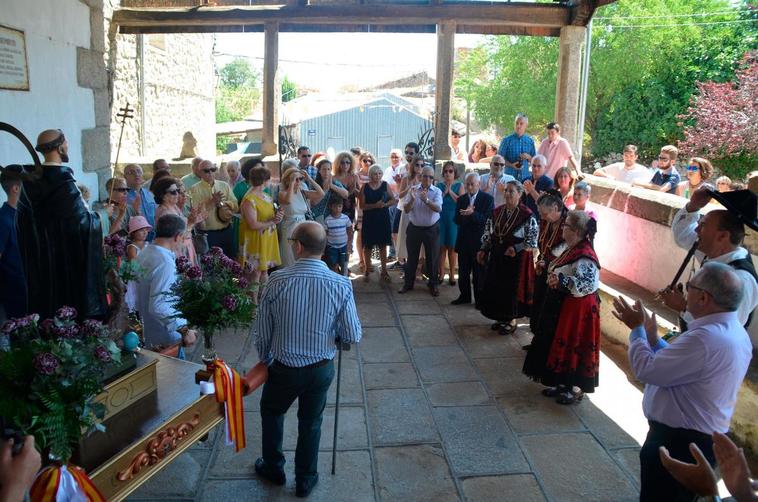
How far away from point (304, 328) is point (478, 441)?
193 centimetres

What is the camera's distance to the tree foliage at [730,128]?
14711 millimetres

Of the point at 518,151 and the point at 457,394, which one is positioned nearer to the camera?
the point at 457,394

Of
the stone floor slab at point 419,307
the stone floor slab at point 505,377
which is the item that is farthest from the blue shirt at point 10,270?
the stone floor slab at point 419,307

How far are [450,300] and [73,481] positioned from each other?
6157 mm

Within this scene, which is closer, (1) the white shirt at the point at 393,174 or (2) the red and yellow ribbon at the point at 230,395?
(2) the red and yellow ribbon at the point at 230,395

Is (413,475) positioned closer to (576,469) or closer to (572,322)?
(576,469)

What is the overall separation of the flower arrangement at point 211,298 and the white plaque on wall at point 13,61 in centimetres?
310

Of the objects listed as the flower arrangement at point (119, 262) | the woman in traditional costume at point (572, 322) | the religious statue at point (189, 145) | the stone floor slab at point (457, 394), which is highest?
the religious statue at point (189, 145)

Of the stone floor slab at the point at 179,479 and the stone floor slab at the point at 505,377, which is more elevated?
the stone floor slab at the point at 505,377

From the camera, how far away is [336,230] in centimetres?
782

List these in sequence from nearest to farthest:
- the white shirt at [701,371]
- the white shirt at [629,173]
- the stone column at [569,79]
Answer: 1. the white shirt at [701,371]
2. the white shirt at [629,173]
3. the stone column at [569,79]

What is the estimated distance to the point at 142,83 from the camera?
13.7 meters

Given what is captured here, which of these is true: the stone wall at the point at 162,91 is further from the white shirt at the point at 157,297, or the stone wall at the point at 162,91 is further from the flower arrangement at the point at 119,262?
the flower arrangement at the point at 119,262

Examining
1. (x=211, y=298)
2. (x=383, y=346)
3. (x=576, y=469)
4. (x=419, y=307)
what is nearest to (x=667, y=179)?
(x=419, y=307)
